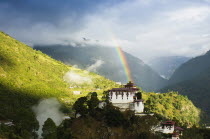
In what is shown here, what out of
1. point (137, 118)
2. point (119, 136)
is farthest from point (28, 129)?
point (137, 118)

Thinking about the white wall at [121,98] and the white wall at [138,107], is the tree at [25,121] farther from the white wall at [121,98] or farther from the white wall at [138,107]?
the white wall at [138,107]

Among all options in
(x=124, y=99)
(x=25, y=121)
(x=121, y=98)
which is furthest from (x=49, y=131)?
(x=124, y=99)

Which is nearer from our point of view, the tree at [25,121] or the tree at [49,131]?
the tree at [49,131]

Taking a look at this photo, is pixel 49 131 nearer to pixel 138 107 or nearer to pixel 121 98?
pixel 121 98

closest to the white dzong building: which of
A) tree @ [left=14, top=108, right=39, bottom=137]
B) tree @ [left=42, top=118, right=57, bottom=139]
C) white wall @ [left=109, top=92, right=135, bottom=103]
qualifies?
white wall @ [left=109, top=92, right=135, bottom=103]

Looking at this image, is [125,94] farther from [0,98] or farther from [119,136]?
[0,98]

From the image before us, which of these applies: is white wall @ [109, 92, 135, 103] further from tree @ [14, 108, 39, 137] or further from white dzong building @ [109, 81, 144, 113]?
tree @ [14, 108, 39, 137]

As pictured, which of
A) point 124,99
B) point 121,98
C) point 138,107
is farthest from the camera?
point 121,98

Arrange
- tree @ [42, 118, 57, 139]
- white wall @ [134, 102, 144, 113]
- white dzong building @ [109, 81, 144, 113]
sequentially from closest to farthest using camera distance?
1. tree @ [42, 118, 57, 139]
2. white wall @ [134, 102, 144, 113]
3. white dzong building @ [109, 81, 144, 113]

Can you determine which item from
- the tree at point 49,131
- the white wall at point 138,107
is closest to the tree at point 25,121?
the tree at point 49,131

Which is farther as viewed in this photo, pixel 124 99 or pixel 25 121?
pixel 124 99

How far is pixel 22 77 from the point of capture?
199 meters

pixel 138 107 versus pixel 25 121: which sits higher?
pixel 138 107

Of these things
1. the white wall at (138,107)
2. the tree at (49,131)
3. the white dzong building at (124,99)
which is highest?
the white dzong building at (124,99)
